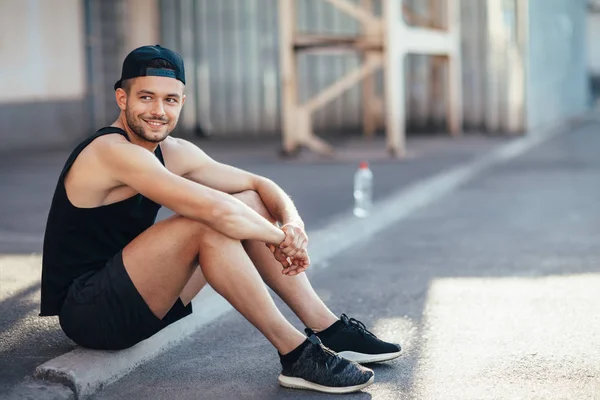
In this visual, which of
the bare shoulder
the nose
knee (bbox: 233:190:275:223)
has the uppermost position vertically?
the nose

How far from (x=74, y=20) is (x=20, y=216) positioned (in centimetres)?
881

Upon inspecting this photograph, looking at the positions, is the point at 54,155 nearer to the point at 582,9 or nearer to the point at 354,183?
the point at 354,183

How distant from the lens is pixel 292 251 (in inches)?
158

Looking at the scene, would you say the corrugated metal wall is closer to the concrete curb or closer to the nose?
the concrete curb

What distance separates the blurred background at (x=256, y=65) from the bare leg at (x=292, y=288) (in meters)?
12.6

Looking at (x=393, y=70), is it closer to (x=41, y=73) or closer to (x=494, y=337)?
(x=41, y=73)

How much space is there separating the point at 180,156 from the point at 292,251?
0.76 m

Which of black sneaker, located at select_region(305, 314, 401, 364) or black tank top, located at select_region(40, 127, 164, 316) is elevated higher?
black tank top, located at select_region(40, 127, 164, 316)

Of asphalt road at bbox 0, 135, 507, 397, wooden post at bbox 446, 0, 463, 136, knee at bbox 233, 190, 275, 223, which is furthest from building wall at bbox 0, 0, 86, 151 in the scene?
knee at bbox 233, 190, 275, 223

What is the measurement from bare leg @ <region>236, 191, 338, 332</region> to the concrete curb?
0.67m

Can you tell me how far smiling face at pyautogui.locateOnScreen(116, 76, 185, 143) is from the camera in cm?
401

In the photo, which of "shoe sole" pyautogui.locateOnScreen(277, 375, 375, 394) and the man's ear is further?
the man's ear

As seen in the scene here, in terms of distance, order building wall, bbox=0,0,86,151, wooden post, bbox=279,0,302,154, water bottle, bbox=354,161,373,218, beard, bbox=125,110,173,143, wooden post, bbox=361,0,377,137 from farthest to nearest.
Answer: wooden post, bbox=361,0,377,137 → building wall, bbox=0,0,86,151 → wooden post, bbox=279,0,302,154 → water bottle, bbox=354,161,373,218 → beard, bbox=125,110,173,143

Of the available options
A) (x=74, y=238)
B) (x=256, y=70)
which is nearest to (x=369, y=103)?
(x=256, y=70)
